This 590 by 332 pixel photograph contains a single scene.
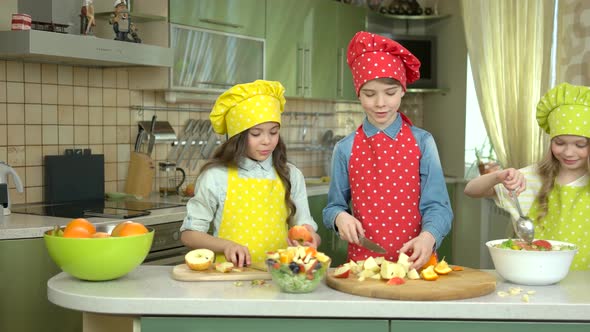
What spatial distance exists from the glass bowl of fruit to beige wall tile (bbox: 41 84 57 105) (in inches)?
81.9

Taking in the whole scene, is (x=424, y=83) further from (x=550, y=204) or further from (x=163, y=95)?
(x=550, y=204)

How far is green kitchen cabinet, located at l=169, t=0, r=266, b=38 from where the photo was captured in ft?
11.8

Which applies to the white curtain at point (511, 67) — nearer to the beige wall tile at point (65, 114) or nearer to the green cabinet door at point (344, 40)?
the green cabinet door at point (344, 40)

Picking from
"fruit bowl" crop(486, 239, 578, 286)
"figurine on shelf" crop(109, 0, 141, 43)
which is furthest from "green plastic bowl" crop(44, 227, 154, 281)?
"figurine on shelf" crop(109, 0, 141, 43)

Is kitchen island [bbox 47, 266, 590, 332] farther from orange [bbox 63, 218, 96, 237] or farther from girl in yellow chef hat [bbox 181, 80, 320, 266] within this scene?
girl in yellow chef hat [bbox 181, 80, 320, 266]

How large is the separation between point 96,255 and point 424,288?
77cm

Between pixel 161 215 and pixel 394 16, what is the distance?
261cm

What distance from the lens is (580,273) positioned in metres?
2.01

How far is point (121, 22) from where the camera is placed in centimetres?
334

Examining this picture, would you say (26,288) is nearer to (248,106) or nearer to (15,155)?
(15,155)

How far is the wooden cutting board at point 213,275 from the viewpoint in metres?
1.83

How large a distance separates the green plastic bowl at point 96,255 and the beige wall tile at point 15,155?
163 cm

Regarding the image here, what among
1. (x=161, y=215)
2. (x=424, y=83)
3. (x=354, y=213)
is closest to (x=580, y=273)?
(x=354, y=213)

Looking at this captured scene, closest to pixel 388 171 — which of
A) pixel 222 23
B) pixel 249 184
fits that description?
pixel 249 184
